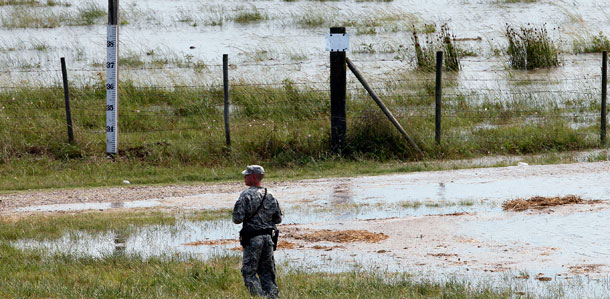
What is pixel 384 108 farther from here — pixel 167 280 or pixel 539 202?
pixel 167 280

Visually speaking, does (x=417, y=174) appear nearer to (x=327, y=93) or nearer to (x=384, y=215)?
(x=384, y=215)

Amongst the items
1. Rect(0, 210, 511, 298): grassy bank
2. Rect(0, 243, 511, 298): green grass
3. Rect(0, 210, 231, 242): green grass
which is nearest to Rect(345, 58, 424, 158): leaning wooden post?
Rect(0, 210, 231, 242): green grass

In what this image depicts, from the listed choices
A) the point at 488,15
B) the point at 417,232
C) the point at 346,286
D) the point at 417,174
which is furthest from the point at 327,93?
the point at 488,15

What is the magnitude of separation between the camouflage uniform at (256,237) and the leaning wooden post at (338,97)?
27.6ft

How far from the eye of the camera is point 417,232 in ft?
33.8

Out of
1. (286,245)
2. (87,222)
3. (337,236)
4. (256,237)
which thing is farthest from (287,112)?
(256,237)

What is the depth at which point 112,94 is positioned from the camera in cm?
1667

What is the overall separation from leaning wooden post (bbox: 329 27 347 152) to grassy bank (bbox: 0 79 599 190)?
0.19m

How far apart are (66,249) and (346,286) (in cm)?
354

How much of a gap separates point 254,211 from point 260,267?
510 millimetres

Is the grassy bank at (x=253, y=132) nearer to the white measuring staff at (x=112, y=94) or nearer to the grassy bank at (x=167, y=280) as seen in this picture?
the white measuring staff at (x=112, y=94)

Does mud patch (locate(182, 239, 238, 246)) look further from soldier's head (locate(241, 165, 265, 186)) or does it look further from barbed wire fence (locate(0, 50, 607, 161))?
barbed wire fence (locate(0, 50, 607, 161))

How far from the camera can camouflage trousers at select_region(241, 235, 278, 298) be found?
758 centimetres

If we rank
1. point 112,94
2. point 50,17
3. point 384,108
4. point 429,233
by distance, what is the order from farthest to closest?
1. point 50,17
2. point 112,94
3. point 384,108
4. point 429,233
